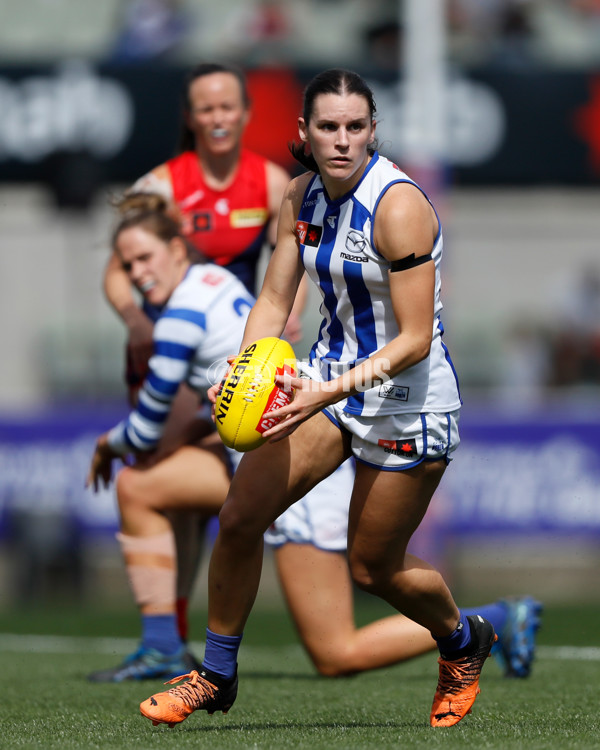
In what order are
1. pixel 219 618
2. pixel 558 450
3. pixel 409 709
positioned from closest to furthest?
pixel 219 618
pixel 409 709
pixel 558 450

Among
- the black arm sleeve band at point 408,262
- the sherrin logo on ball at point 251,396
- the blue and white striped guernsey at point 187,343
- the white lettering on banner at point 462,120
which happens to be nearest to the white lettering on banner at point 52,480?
the white lettering on banner at point 462,120

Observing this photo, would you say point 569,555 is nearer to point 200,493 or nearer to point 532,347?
point 532,347

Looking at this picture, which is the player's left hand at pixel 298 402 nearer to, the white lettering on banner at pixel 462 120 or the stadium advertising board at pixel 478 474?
the stadium advertising board at pixel 478 474

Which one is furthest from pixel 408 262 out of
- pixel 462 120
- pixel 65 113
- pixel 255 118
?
pixel 65 113

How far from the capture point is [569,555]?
11.6 m

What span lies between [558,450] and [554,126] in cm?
347

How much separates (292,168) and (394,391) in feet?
29.3

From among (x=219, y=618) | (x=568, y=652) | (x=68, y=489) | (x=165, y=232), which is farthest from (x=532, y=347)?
(x=219, y=618)

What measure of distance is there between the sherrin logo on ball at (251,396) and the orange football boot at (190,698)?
816 millimetres

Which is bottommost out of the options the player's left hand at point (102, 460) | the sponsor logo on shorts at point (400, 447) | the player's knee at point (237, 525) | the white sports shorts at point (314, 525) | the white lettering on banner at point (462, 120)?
the white sports shorts at point (314, 525)

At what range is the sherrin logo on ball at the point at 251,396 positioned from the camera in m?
3.88

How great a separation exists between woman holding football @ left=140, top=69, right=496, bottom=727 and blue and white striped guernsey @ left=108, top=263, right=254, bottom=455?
115cm

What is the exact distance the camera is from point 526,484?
A: 10375 mm

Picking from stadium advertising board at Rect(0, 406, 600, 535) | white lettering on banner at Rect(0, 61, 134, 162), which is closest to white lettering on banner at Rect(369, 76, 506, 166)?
white lettering on banner at Rect(0, 61, 134, 162)
